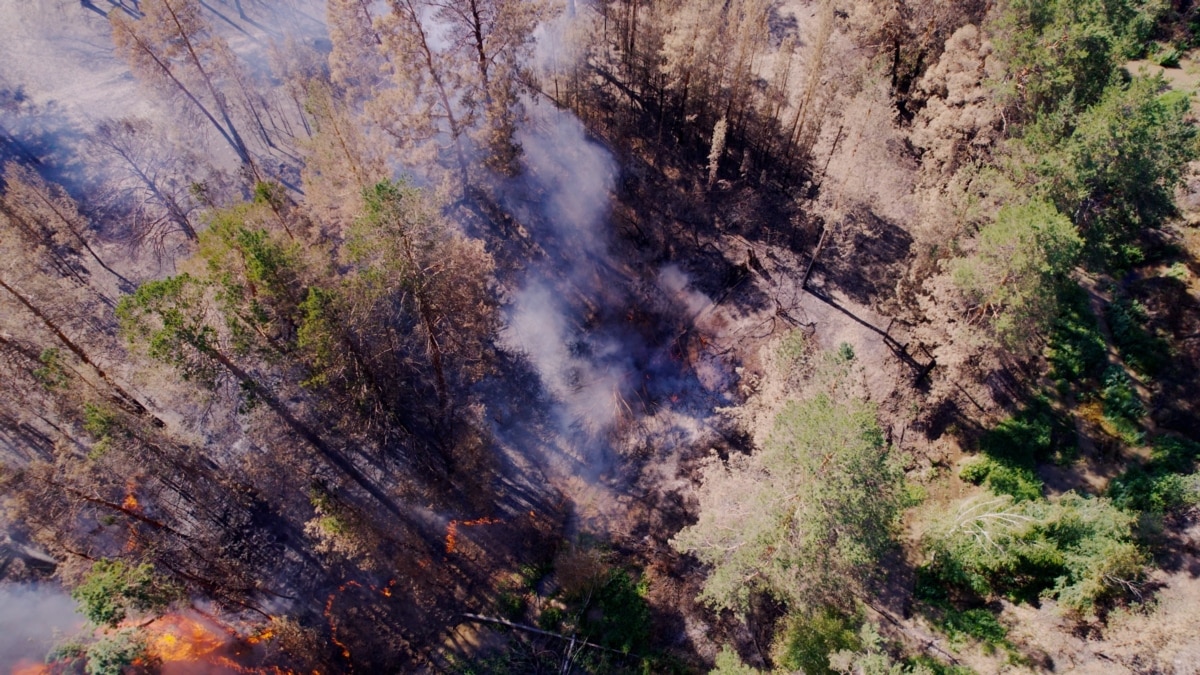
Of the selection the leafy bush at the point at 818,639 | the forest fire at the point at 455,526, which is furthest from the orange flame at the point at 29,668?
the leafy bush at the point at 818,639

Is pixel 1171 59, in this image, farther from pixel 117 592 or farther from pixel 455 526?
pixel 117 592

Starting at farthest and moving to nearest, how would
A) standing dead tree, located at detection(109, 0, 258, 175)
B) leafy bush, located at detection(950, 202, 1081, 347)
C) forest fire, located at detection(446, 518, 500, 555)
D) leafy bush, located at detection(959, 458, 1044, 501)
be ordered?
standing dead tree, located at detection(109, 0, 258, 175) → forest fire, located at detection(446, 518, 500, 555) → leafy bush, located at detection(959, 458, 1044, 501) → leafy bush, located at detection(950, 202, 1081, 347)

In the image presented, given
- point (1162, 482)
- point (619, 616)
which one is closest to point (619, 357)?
→ point (619, 616)

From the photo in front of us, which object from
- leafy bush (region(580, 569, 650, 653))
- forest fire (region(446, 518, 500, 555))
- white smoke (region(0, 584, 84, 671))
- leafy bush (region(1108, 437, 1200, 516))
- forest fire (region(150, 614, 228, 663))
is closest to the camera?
leafy bush (region(1108, 437, 1200, 516))

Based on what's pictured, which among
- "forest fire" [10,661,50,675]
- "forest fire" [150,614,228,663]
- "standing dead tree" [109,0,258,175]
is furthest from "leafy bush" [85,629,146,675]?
"standing dead tree" [109,0,258,175]

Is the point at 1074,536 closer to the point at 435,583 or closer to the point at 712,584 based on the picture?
the point at 712,584

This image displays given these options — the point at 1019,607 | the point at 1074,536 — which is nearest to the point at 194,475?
the point at 1019,607

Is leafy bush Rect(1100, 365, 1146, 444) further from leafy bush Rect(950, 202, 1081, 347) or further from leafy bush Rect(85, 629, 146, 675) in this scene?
leafy bush Rect(85, 629, 146, 675)

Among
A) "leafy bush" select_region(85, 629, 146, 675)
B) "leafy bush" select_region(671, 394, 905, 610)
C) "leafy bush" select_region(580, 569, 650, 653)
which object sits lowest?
"leafy bush" select_region(85, 629, 146, 675)
